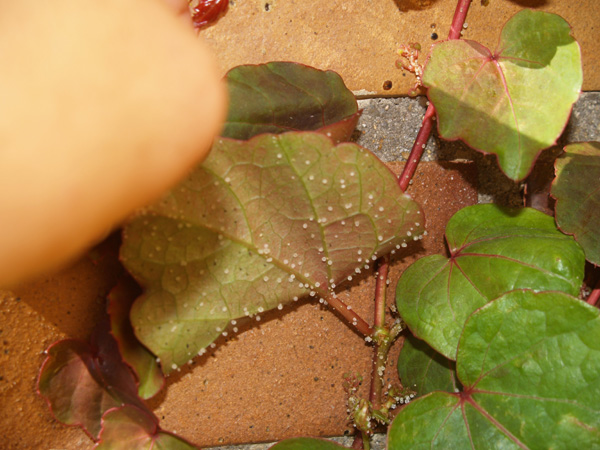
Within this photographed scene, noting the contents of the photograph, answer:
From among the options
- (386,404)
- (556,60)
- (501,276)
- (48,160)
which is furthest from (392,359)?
(48,160)

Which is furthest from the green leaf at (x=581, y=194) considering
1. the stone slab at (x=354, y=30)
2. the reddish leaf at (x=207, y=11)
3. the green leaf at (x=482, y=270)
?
the reddish leaf at (x=207, y=11)

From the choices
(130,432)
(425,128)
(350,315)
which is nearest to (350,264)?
A: (350,315)

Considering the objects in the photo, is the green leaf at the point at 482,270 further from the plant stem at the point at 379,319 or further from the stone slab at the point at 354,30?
the stone slab at the point at 354,30

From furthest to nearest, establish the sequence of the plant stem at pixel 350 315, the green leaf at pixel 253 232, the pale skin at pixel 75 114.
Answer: the plant stem at pixel 350 315, the green leaf at pixel 253 232, the pale skin at pixel 75 114

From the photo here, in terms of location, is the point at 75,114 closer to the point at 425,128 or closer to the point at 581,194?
the point at 425,128

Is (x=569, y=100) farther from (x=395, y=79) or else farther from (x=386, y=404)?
(x=386, y=404)

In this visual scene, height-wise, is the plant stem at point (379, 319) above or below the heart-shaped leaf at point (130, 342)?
below
